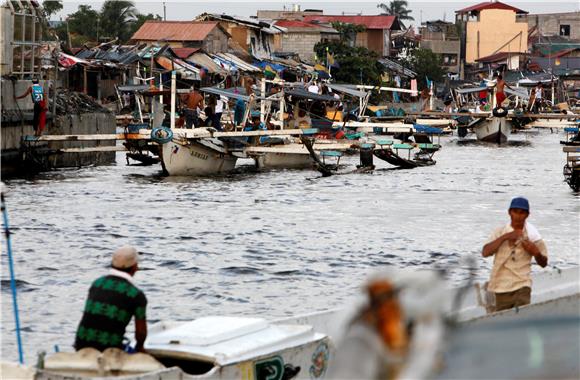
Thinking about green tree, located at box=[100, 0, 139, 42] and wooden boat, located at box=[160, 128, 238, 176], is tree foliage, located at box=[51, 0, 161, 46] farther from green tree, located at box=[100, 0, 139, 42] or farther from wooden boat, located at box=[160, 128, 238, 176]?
wooden boat, located at box=[160, 128, 238, 176]

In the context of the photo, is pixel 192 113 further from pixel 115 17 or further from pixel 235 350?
pixel 115 17

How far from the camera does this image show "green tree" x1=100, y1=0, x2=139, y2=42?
8031 centimetres

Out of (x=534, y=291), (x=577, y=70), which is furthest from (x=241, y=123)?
(x=577, y=70)

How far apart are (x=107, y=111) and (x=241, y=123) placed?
5003 mm

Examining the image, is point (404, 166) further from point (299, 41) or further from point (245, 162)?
point (299, 41)

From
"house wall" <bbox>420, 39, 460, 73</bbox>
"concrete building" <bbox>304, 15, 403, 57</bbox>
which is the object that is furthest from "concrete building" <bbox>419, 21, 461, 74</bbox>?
"concrete building" <bbox>304, 15, 403, 57</bbox>

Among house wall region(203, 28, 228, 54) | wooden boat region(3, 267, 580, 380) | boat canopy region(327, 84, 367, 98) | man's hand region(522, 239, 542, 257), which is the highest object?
house wall region(203, 28, 228, 54)

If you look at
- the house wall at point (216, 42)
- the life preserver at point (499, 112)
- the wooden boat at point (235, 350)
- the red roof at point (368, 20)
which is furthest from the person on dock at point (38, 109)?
the red roof at point (368, 20)

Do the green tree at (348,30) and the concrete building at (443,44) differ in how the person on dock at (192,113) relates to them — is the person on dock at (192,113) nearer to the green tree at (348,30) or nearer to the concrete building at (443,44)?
the green tree at (348,30)

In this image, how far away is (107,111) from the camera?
36531 mm

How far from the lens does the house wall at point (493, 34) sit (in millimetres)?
107312

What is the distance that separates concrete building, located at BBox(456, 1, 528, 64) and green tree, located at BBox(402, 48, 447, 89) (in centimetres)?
1528

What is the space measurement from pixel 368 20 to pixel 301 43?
1259 centimetres

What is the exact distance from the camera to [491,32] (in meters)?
109
